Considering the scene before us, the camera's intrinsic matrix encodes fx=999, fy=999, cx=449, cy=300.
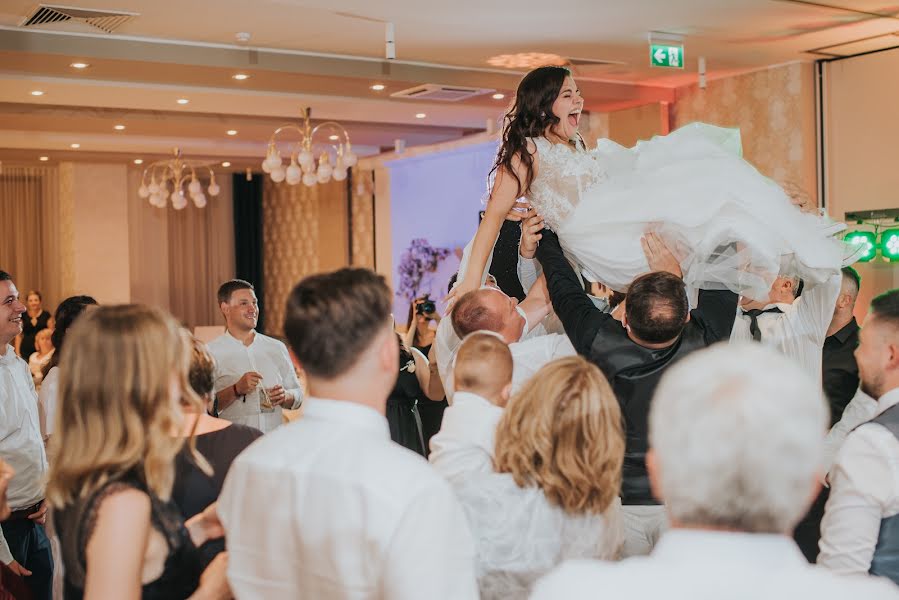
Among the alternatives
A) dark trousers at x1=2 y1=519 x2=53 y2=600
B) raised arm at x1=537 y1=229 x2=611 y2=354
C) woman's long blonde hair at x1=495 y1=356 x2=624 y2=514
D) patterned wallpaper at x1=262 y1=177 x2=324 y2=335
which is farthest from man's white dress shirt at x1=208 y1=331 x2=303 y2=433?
patterned wallpaper at x1=262 y1=177 x2=324 y2=335

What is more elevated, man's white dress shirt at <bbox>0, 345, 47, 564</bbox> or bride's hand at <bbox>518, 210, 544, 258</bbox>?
bride's hand at <bbox>518, 210, 544, 258</bbox>

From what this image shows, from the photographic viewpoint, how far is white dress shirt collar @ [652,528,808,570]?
1.12m

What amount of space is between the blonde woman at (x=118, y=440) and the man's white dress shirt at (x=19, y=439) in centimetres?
193

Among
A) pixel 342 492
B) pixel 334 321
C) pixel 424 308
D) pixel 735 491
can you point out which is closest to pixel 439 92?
pixel 424 308

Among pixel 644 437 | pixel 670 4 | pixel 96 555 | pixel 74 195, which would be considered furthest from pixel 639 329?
pixel 74 195

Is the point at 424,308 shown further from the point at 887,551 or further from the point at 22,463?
the point at 887,551

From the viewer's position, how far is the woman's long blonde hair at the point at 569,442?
2.15m

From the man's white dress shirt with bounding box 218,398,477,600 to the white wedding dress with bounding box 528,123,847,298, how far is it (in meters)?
1.50

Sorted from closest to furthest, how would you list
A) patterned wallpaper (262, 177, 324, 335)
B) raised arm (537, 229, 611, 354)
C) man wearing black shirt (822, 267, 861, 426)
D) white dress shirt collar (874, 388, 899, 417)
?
white dress shirt collar (874, 388, 899, 417)
raised arm (537, 229, 611, 354)
man wearing black shirt (822, 267, 861, 426)
patterned wallpaper (262, 177, 324, 335)

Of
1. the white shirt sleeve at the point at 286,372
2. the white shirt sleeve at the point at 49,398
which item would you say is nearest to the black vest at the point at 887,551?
Answer: the white shirt sleeve at the point at 49,398

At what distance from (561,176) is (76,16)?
169 inches

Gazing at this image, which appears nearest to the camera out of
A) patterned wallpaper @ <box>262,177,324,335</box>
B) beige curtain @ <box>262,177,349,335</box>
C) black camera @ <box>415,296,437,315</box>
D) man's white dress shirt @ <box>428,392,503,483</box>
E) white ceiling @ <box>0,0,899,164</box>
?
man's white dress shirt @ <box>428,392,503,483</box>

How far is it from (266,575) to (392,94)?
7.39 meters

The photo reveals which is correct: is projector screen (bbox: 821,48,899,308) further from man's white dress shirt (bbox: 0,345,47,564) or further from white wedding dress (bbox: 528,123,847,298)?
man's white dress shirt (bbox: 0,345,47,564)
